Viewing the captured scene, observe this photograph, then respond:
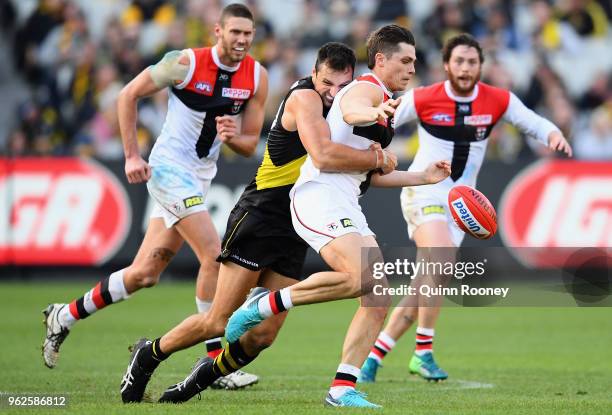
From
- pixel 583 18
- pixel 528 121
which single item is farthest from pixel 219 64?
pixel 583 18

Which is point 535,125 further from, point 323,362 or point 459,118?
point 323,362

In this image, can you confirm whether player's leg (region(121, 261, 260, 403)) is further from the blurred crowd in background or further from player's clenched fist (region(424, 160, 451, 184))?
the blurred crowd in background

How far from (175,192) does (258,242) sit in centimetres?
169

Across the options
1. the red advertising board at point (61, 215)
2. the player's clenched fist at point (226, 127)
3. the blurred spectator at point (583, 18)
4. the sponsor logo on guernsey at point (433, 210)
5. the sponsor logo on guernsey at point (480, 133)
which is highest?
the blurred spectator at point (583, 18)

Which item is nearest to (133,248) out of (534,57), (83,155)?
(83,155)

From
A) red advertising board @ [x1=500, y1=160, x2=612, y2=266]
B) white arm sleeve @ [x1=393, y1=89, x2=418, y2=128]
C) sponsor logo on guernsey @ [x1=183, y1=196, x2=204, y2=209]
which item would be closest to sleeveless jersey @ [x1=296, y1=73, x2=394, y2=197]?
sponsor logo on guernsey @ [x1=183, y1=196, x2=204, y2=209]

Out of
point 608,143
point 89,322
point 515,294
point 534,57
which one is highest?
point 534,57

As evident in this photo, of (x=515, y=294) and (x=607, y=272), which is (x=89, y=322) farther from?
(x=607, y=272)

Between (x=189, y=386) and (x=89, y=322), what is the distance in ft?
23.7

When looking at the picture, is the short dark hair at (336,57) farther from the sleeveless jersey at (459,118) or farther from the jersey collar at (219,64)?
the sleeveless jersey at (459,118)

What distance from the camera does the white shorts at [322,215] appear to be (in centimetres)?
786

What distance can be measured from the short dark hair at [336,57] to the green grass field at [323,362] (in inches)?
92.9

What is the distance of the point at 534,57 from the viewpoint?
68.6ft

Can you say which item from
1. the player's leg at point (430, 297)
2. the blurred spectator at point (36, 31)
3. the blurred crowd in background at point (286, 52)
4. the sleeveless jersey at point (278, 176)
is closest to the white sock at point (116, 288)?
the sleeveless jersey at point (278, 176)
